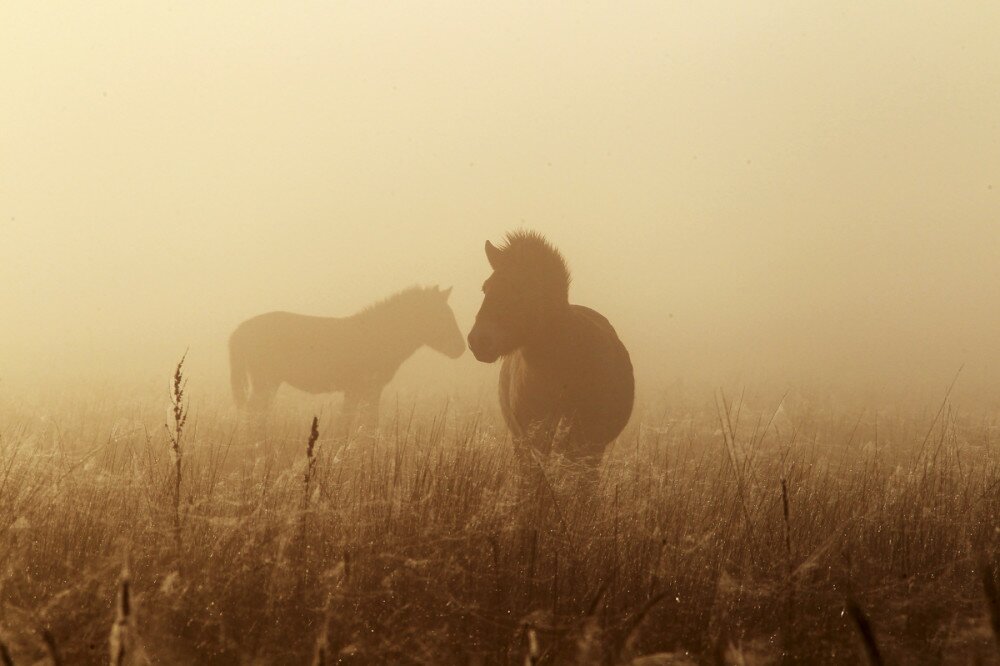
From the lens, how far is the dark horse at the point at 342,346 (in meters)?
12.9

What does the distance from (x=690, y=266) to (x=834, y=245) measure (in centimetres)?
1542

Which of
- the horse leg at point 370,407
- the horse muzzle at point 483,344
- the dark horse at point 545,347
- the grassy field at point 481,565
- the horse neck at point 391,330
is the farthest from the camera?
the horse neck at point 391,330

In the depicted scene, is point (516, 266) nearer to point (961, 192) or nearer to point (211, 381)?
point (211, 381)

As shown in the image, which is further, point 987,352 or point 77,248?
point 77,248

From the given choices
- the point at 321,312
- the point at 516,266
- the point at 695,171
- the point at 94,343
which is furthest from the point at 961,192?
the point at 516,266

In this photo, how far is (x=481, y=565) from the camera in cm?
352

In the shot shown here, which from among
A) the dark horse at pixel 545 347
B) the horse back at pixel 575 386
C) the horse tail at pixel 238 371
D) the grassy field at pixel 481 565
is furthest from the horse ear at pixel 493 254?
the horse tail at pixel 238 371

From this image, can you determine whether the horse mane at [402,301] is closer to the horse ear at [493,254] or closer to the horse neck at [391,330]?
the horse neck at [391,330]

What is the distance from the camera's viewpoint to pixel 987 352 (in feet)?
97.8

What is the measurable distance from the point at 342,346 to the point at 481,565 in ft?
32.4

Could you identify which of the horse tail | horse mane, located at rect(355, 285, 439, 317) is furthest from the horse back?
the horse tail

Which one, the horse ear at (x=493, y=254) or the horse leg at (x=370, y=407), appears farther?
the horse leg at (x=370, y=407)

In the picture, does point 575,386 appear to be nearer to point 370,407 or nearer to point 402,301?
point 370,407

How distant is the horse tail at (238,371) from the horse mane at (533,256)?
27.8 feet
